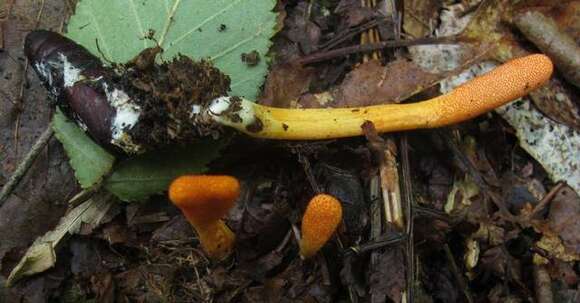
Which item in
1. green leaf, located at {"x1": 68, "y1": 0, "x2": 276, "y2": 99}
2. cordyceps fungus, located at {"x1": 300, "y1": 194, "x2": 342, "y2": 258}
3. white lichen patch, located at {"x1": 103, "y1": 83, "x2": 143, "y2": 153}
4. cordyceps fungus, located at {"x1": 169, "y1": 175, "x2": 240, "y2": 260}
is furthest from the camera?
green leaf, located at {"x1": 68, "y1": 0, "x2": 276, "y2": 99}

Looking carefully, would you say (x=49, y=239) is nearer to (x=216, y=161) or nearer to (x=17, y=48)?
(x=216, y=161)

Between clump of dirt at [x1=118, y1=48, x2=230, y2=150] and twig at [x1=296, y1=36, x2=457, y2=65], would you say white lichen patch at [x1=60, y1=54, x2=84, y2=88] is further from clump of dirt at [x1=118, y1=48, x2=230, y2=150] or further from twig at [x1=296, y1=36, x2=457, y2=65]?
twig at [x1=296, y1=36, x2=457, y2=65]

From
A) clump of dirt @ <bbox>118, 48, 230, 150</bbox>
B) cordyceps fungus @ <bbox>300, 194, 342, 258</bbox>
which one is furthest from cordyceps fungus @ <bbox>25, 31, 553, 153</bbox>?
cordyceps fungus @ <bbox>300, 194, 342, 258</bbox>

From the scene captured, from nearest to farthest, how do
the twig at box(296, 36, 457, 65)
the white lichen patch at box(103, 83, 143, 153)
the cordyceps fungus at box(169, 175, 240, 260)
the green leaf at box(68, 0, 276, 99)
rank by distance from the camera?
1. the cordyceps fungus at box(169, 175, 240, 260)
2. the white lichen patch at box(103, 83, 143, 153)
3. the green leaf at box(68, 0, 276, 99)
4. the twig at box(296, 36, 457, 65)

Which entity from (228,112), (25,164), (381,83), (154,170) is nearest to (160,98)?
(228,112)

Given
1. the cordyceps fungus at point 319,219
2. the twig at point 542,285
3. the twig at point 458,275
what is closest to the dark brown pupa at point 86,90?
the cordyceps fungus at point 319,219

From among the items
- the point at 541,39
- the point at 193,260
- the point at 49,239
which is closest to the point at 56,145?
the point at 49,239

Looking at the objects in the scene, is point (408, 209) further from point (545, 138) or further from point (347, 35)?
point (347, 35)
